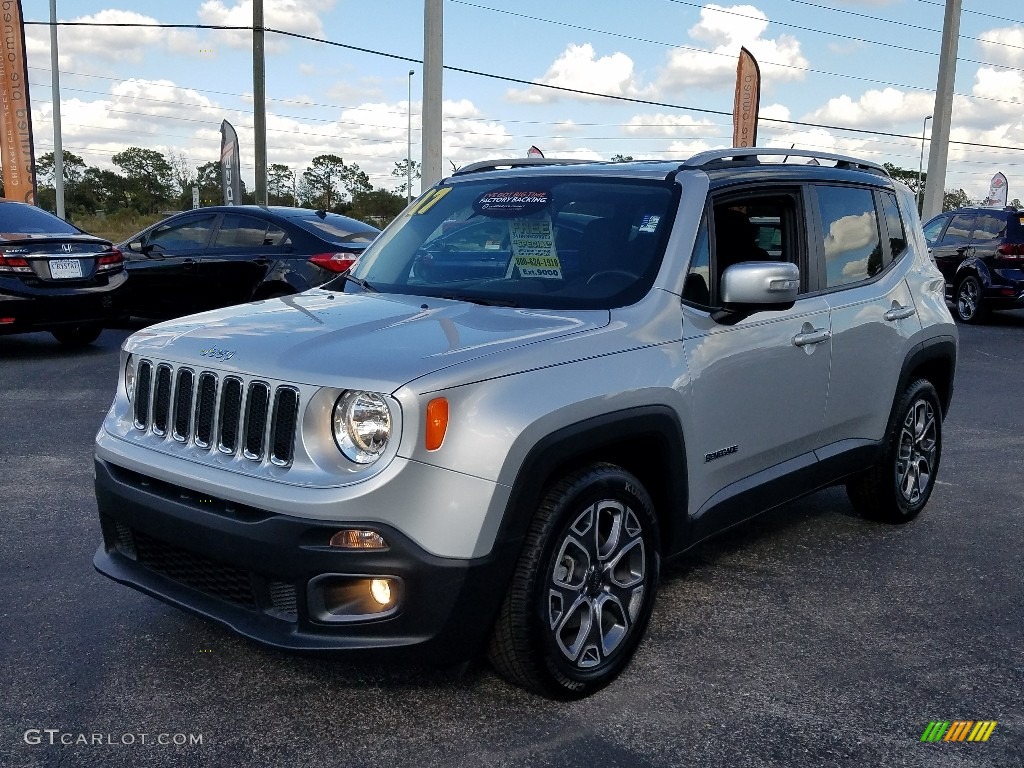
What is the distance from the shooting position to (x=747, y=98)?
26781mm

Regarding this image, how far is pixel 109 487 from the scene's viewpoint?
361 cm

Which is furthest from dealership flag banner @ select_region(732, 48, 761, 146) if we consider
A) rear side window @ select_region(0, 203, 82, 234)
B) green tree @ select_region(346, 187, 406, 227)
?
green tree @ select_region(346, 187, 406, 227)

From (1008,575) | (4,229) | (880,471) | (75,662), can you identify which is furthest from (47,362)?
(1008,575)

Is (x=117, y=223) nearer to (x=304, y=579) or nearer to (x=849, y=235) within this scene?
(x=849, y=235)

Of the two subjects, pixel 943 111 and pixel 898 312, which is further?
pixel 943 111

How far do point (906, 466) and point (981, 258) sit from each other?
38.4 feet

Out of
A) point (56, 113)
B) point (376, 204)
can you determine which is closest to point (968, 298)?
point (56, 113)

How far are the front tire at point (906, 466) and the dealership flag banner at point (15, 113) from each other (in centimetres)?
1969

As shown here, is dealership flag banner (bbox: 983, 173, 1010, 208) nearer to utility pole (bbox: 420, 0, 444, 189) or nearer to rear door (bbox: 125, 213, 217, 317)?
utility pole (bbox: 420, 0, 444, 189)

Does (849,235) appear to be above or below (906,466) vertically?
above

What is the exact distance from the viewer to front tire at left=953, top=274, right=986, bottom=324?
16.0 meters

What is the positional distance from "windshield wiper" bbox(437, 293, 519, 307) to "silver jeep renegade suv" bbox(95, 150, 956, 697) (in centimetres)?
2

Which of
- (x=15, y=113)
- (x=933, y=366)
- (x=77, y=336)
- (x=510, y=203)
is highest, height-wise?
(x=15, y=113)

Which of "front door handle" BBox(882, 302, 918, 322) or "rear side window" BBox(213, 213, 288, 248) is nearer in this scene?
"front door handle" BBox(882, 302, 918, 322)
